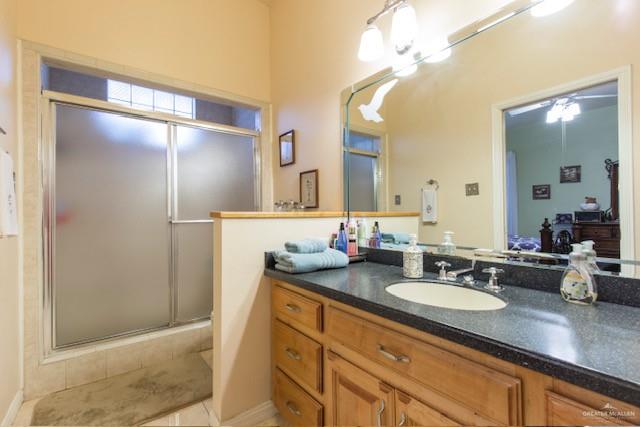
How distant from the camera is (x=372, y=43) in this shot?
1753mm

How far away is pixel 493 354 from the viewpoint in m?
0.65

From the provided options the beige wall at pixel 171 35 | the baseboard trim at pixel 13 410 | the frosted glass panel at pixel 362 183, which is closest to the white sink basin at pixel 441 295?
the frosted glass panel at pixel 362 183

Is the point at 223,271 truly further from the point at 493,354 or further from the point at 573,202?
the point at 573,202

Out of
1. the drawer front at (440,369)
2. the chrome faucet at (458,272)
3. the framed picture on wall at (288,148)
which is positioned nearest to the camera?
the drawer front at (440,369)

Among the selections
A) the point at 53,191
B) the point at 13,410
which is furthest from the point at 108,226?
the point at 13,410

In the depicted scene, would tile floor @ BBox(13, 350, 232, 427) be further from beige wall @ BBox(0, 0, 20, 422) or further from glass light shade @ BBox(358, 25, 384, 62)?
glass light shade @ BBox(358, 25, 384, 62)

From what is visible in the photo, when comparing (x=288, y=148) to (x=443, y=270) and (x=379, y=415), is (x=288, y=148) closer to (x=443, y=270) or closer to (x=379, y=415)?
(x=443, y=270)

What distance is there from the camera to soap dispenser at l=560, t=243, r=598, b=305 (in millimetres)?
883

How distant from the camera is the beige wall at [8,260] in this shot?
150 cm

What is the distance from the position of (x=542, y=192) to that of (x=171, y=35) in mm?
2824

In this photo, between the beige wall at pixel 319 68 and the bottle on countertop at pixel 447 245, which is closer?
the bottle on countertop at pixel 447 245

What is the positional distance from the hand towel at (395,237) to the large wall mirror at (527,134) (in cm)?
10

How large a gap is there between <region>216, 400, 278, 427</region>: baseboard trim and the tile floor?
0.03 meters

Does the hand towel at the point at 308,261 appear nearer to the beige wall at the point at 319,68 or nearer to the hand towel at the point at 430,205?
the hand towel at the point at 430,205
